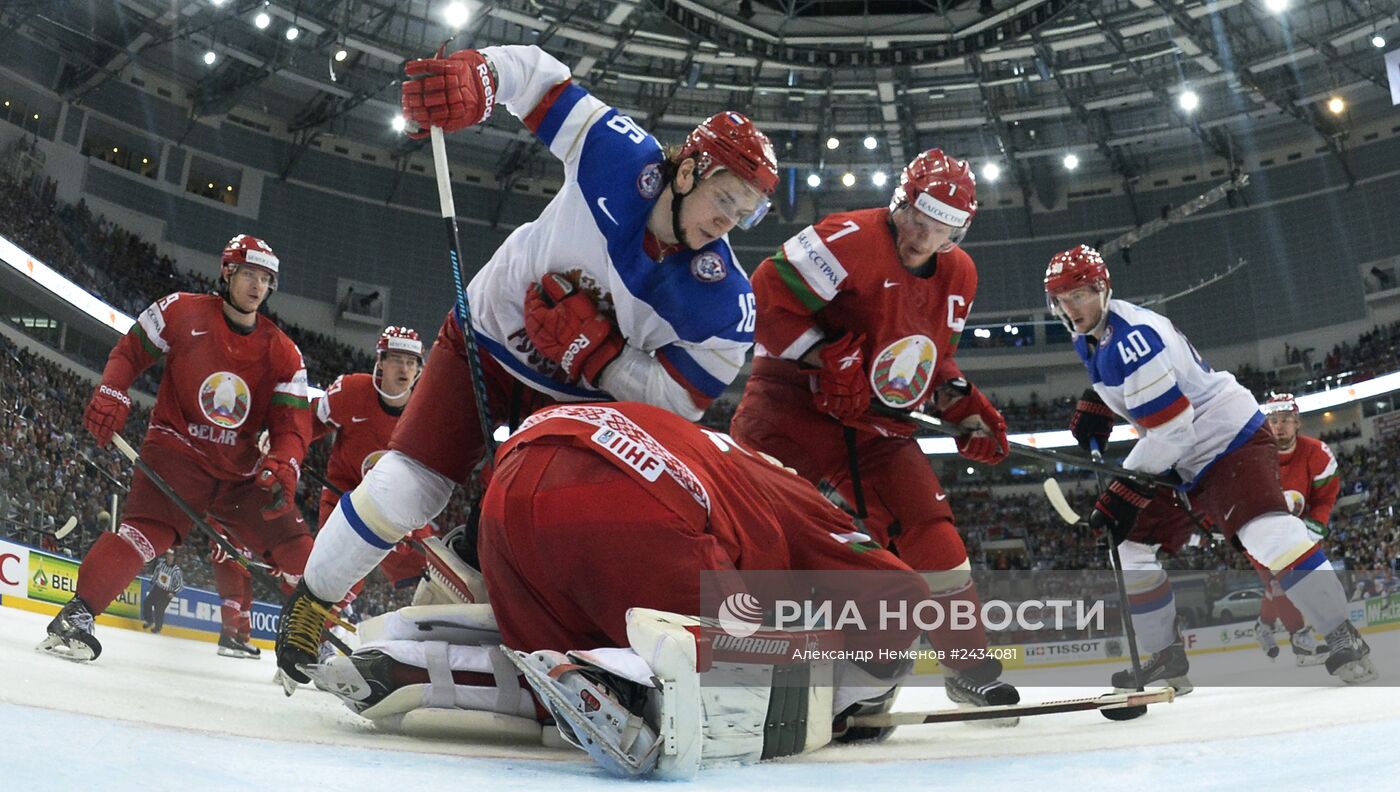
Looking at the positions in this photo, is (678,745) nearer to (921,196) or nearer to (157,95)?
(921,196)

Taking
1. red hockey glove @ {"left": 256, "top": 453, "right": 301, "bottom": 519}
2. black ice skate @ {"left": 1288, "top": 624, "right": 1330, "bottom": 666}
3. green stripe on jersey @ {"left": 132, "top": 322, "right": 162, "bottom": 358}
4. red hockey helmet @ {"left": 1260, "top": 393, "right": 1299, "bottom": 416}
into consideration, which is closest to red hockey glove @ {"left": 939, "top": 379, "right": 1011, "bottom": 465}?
black ice skate @ {"left": 1288, "top": 624, "right": 1330, "bottom": 666}

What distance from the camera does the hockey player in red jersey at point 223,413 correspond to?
4.57 m

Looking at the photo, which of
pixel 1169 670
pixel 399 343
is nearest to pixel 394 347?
pixel 399 343

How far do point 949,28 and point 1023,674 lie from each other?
13.7 m

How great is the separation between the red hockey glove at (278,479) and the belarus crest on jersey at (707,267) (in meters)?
2.67

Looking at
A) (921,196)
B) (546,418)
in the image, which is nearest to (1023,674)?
(921,196)

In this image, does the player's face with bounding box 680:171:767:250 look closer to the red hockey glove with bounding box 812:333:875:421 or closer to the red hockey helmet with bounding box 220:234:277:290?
the red hockey glove with bounding box 812:333:875:421

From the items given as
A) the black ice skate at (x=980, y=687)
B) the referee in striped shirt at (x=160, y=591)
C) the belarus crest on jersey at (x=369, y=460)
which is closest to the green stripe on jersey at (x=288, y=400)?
the belarus crest on jersey at (x=369, y=460)

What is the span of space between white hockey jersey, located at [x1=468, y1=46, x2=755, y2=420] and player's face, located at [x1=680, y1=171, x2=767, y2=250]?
6 centimetres

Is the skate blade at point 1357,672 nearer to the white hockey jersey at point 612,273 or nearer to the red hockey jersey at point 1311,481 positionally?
the white hockey jersey at point 612,273

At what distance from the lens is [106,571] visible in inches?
160

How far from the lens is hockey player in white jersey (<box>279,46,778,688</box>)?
8.57ft

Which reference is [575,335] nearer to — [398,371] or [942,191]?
[942,191]

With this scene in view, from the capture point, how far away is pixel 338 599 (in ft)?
8.59
